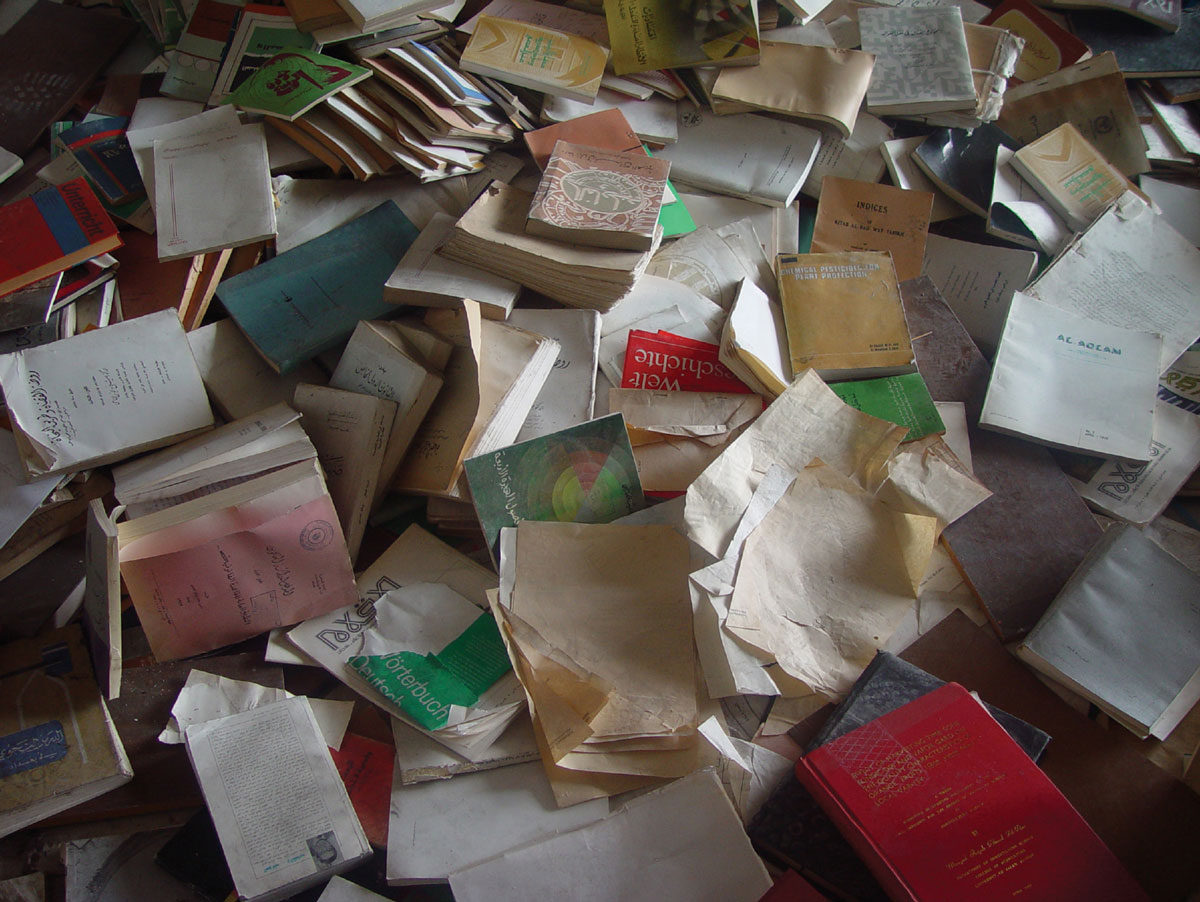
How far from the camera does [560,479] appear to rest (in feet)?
5.08

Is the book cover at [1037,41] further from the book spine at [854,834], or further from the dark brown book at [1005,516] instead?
the book spine at [854,834]

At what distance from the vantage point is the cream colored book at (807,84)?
1.93 m

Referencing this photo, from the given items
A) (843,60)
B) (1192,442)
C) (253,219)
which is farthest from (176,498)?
(1192,442)

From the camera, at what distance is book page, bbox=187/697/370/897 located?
50.4 inches

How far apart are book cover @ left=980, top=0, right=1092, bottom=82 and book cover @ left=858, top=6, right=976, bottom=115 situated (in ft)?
0.98

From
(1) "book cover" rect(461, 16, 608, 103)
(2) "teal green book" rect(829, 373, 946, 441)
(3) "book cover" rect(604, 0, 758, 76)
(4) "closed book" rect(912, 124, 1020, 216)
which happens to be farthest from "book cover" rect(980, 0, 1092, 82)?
(1) "book cover" rect(461, 16, 608, 103)

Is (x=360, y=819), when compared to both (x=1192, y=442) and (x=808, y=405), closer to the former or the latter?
(x=808, y=405)

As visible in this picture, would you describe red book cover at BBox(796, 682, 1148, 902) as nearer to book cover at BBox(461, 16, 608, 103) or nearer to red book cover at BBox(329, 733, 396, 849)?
red book cover at BBox(329, 733, 396, 849)

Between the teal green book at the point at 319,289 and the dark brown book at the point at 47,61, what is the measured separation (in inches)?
33.5

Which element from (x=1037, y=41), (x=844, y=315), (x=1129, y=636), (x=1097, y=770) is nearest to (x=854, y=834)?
(x=1097, y=770)

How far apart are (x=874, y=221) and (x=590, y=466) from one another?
3.16 feet

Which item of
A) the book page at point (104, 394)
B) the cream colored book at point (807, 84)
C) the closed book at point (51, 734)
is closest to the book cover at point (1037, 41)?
the cream colored book at point (807, 84)

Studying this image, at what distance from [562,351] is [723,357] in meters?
0.32

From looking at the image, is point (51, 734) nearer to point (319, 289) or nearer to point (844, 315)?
point (319, 289)
